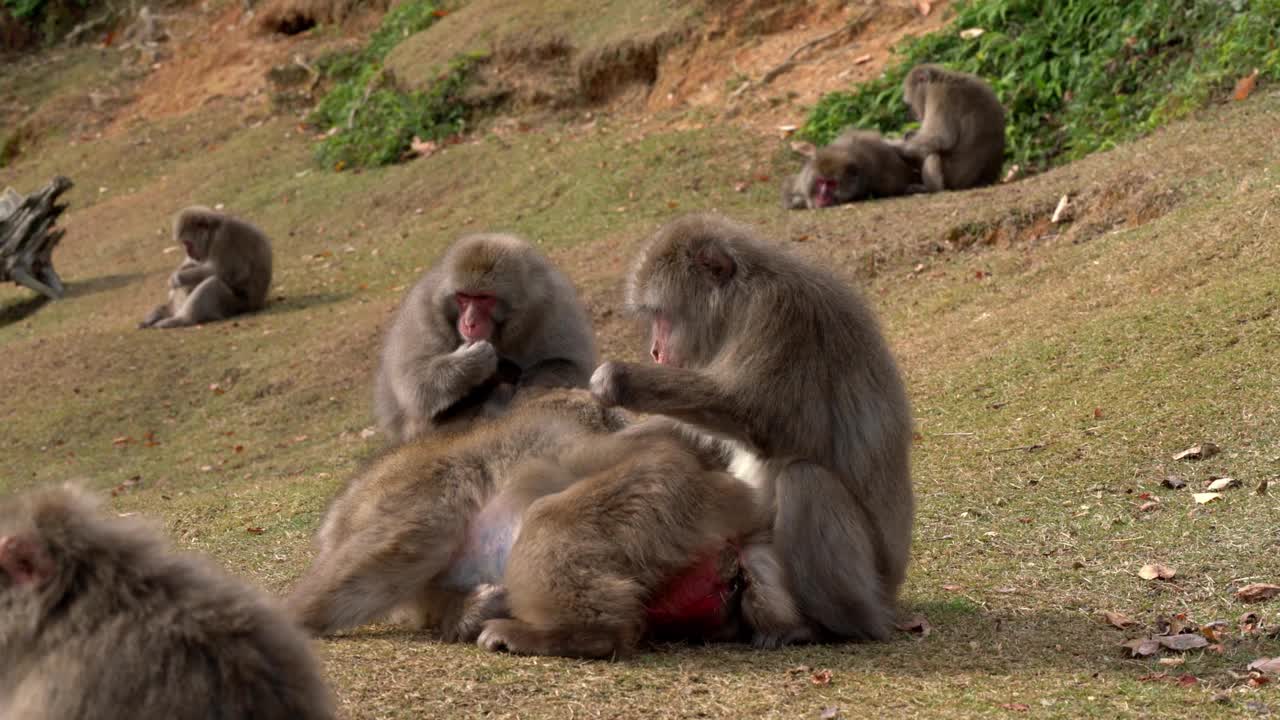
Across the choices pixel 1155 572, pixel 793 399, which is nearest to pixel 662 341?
pixel 793 399

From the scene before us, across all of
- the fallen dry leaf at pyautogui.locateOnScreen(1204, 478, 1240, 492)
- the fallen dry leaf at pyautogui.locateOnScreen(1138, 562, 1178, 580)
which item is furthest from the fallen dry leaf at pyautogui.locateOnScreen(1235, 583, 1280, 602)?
the fallen dry leaf at pyautogui.locateOnScreen(1204, 478, 1240, 492)

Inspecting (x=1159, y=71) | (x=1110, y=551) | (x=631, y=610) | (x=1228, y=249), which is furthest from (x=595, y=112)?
(x=631, y=610)

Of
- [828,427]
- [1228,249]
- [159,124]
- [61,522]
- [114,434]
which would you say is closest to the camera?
[61,522]

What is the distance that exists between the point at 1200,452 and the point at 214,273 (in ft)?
34.4

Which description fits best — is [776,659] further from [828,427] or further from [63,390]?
[63,390]

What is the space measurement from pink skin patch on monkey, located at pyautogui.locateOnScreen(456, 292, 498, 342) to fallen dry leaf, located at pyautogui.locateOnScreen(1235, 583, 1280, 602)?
3039mm

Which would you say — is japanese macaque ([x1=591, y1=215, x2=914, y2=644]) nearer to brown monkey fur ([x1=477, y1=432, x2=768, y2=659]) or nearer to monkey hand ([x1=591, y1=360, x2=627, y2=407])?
monkey hand ([x1=591, y1=360, x2=627, y2=407])

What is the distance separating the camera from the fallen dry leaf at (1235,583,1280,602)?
16.8ft

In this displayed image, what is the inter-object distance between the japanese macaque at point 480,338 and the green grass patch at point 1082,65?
8056 mm

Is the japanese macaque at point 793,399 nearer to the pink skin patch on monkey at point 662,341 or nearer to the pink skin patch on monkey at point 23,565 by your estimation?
the pink skin patch on monkey at point 662,341

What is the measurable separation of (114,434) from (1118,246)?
760 cm

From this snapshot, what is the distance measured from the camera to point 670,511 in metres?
4.43

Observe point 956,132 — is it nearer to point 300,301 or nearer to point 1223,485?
point 300,301

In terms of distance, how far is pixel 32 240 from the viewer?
57.2 feet
